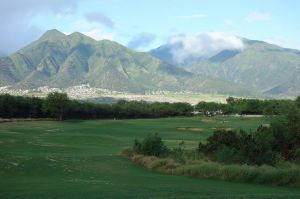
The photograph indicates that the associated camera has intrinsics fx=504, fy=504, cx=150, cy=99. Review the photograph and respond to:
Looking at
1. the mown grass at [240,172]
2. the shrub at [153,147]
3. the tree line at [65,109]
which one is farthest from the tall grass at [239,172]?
the tree line at [65,109]

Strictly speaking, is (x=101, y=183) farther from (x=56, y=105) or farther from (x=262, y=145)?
(x=56, y=105)

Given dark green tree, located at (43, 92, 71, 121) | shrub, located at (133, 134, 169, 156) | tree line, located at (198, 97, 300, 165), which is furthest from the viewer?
dark green tree, located at (43, 92, 71, 121)

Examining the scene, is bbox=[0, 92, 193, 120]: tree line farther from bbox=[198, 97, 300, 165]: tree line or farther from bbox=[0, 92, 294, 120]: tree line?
bbox=[198, 97, 300, 165]: tree line

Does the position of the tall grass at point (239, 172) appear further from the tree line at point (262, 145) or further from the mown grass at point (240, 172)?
the tree line at point (262, 145)

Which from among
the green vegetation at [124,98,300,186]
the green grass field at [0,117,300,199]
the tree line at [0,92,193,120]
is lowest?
the green grass field at [0,117,300,199]

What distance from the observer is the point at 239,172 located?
36.9 m

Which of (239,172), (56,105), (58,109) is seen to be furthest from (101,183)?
(58,109)

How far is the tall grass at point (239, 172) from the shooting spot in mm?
35062

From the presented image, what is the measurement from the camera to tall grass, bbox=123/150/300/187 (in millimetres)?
35062

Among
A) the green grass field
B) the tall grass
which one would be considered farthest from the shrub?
the tall grass

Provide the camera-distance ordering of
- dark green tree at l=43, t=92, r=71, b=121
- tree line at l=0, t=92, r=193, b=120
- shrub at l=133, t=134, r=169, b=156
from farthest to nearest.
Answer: dark green tree at l=43, t=92, r=71, b=121 < tree line at l=0, t=92, r=193, b=120 < shrub at l=133, t=134, r=169, b=156

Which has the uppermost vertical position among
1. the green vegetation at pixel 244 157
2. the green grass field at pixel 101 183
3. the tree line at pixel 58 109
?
the tree line at pixel 58 109

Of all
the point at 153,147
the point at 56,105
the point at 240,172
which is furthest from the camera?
the point at 56,105

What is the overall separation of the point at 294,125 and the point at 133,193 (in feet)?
110
